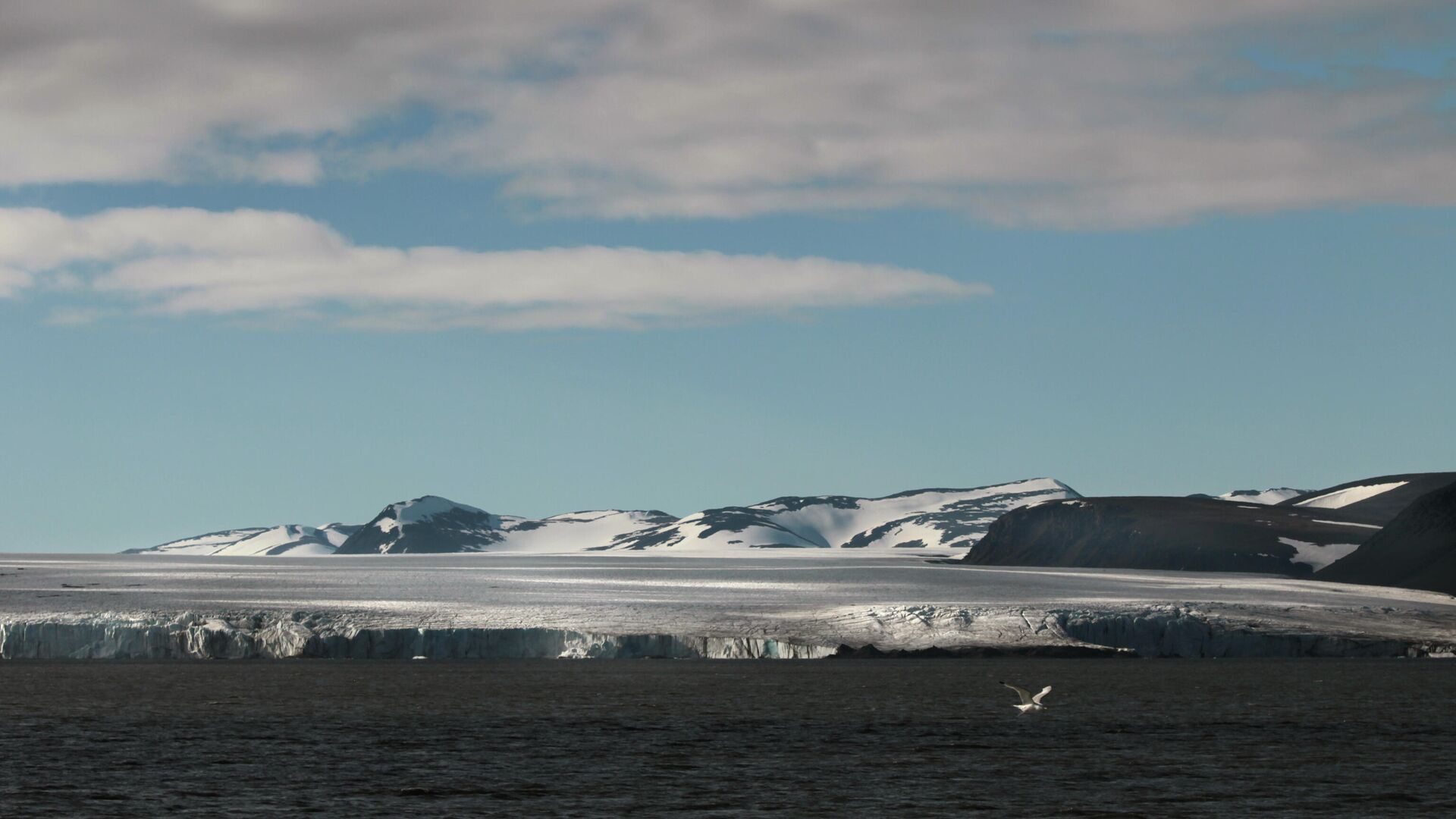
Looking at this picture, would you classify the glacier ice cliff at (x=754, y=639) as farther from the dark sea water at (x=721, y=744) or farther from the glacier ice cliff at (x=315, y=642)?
the dark sea water at (x=721, y=744)

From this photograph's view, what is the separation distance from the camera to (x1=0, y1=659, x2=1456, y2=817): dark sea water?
29188 mm

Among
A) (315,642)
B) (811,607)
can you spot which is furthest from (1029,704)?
(315,642)

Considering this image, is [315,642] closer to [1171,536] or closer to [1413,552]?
[1413,552]

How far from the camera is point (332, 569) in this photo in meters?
118

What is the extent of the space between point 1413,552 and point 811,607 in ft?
213

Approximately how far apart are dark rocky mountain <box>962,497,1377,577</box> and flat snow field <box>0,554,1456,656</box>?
138 ft

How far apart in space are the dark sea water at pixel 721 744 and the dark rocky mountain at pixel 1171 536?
8162 cm

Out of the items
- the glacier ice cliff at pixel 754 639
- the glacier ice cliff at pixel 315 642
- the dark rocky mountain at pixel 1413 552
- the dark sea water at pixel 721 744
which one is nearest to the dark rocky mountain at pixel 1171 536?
the dark rocky mountain at pixel 1413 552

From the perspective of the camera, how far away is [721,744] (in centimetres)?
3947

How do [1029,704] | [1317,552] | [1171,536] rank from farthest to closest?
[1171,536] < [1317,552] < [1029,704]

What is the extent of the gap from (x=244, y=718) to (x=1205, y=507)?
454 feet

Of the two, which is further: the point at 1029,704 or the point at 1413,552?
the point at 1413,552

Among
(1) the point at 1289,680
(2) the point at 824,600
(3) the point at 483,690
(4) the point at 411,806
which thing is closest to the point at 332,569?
(2) the point at 824,600

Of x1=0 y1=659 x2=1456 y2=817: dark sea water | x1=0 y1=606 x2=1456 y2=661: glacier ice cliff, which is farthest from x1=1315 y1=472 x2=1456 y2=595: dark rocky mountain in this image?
x1=0 y1=659 x2=1456 y2=817: dark sea water
